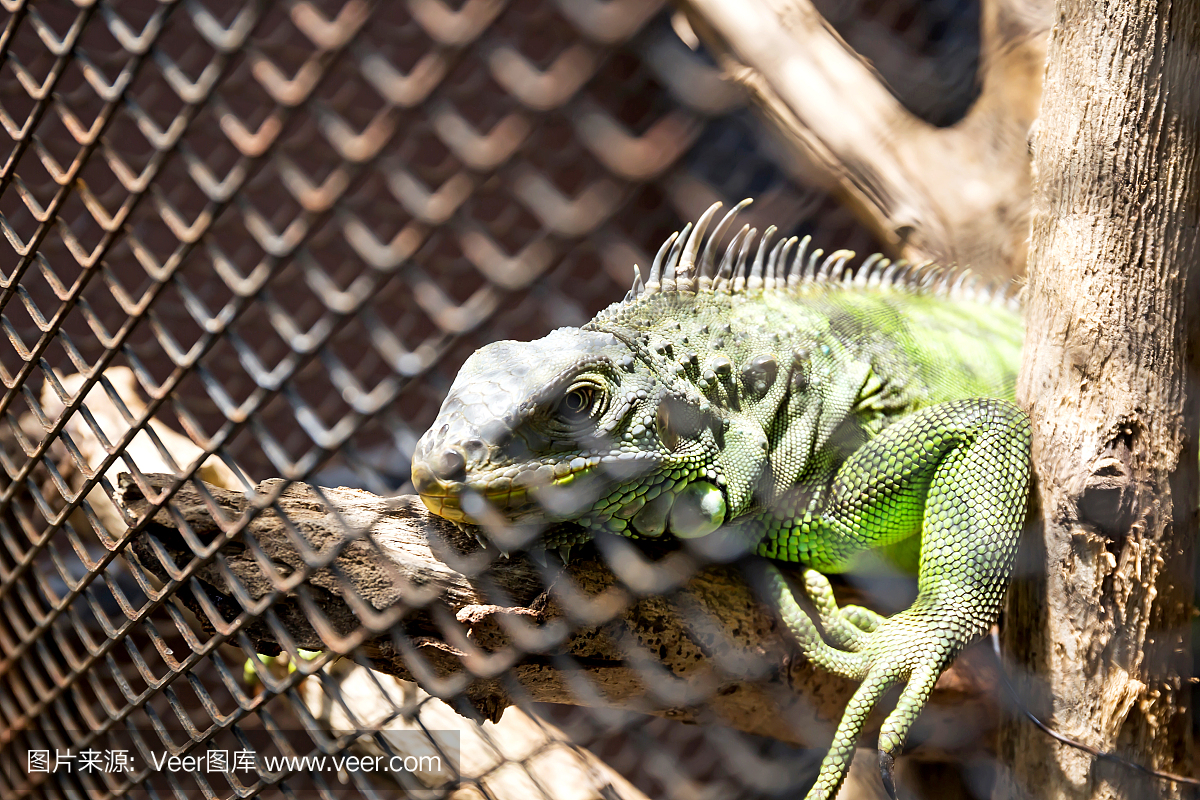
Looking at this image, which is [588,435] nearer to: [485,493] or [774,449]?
[485,493]

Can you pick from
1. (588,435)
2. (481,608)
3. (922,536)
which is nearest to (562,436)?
(588,435)

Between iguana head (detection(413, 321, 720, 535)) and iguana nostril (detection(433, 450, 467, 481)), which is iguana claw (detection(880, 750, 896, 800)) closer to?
iguana head (detection(413, 321, 720, 535))

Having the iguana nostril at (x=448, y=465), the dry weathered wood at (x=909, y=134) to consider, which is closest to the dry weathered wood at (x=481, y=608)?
the iguana nostril at (x=448, y=465)

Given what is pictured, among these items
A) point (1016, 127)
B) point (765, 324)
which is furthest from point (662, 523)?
point (1016, 127)

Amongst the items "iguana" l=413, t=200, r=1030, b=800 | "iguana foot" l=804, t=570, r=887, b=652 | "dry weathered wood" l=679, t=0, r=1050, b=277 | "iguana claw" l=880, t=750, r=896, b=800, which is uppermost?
"dry weathered wood" l=679, t=0, r=1050, b=277

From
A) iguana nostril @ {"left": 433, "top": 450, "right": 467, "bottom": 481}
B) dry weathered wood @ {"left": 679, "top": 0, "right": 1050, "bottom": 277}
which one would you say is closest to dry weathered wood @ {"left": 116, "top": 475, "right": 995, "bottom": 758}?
iguana nostril @ {"left": 433, "top": 450, "right": 467, "bottom": 481}

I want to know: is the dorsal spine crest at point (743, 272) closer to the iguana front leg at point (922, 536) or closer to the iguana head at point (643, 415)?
the iguana head at point (643, 415)

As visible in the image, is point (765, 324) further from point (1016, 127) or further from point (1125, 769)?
point (1016, 127)
